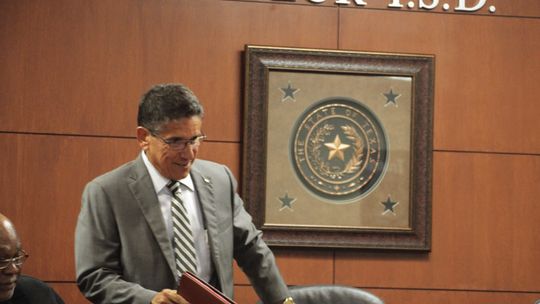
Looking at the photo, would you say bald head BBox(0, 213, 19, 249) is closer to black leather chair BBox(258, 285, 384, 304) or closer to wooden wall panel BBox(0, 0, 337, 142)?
black leather chair BBox(258, 285, 384, 304)

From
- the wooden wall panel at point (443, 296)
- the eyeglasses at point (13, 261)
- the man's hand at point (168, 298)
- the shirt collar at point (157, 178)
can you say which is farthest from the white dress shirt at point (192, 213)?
the wooden wall panel at point (443, 296)

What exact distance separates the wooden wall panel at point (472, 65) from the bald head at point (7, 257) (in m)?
2.34

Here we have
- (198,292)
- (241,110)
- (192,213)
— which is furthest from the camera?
(241,110)

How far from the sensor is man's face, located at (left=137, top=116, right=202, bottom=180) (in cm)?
323

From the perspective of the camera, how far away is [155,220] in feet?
10.9

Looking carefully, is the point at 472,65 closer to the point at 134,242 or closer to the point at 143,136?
the point at 143,136

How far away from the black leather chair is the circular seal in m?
0.77

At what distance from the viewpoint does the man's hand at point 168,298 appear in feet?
9.78

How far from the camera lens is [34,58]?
4.72 meters

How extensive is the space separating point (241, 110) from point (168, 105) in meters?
1.67

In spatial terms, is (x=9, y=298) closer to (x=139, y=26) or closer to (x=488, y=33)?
(x=139, y=26)

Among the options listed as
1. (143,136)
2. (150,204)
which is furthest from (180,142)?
(150,204)

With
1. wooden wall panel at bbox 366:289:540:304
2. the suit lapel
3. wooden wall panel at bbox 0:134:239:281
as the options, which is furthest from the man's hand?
wooden wall panel at bbox 366:289:540:304

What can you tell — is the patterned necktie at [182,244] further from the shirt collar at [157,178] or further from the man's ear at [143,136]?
the man's ear at [143,136]
